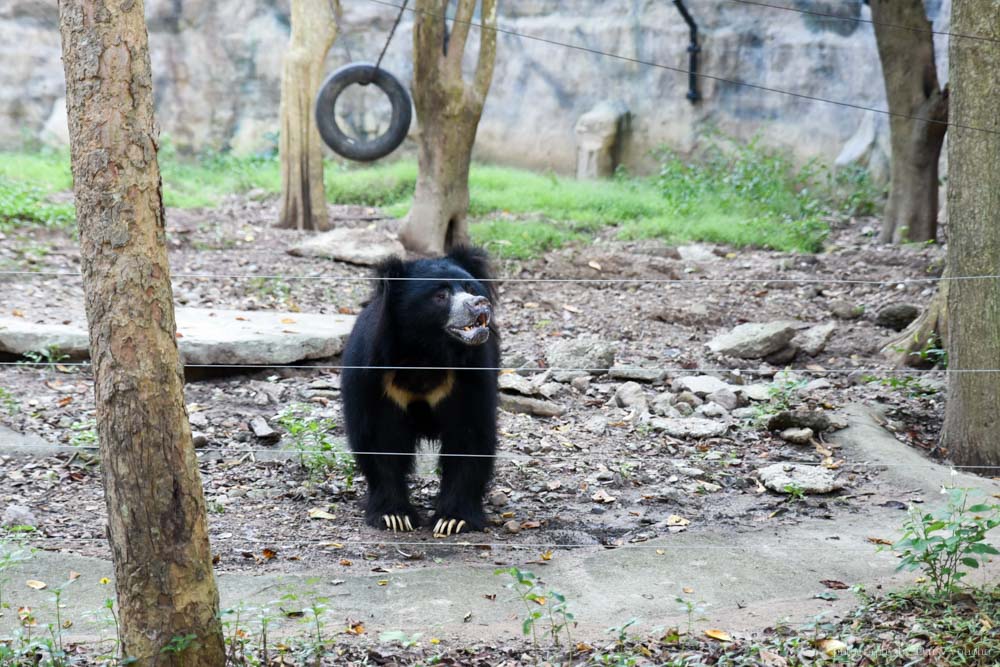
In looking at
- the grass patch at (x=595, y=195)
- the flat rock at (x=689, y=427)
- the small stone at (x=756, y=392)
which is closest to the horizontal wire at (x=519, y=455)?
the flat rock at (x=689, y=427)

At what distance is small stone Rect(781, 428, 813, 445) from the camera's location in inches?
195

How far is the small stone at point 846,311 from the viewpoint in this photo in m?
7.07

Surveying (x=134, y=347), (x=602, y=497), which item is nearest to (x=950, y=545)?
(x=602, y=497)

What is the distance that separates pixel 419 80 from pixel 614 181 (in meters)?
4.71

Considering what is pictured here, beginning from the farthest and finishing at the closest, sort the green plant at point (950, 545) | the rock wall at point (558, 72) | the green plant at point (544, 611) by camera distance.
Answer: the rock wall at point (558, 72) < the green plant at point (950, 545) < the green plant at point (544, 611)

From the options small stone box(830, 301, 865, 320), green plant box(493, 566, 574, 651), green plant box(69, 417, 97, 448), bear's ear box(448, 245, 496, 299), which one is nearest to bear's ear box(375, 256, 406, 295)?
bear's ear box(448, 245, 496, 299)

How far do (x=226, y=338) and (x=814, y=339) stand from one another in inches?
134

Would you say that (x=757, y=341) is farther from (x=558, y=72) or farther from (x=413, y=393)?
(x=558, y=72)

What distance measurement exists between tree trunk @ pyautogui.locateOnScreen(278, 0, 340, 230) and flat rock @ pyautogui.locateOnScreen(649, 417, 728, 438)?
15.8ft

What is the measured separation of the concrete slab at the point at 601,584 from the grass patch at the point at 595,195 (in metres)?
4.56

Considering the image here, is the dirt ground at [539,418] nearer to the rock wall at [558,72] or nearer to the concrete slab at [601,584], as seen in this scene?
the concrete slab at [601,584]

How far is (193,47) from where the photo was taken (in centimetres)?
1401

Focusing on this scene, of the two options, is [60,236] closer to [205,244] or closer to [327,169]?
[205,244]

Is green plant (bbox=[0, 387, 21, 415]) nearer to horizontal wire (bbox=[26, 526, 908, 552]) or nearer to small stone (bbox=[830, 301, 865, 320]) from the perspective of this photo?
horizontal wire (bbox=[26, 526, 908, 552])
